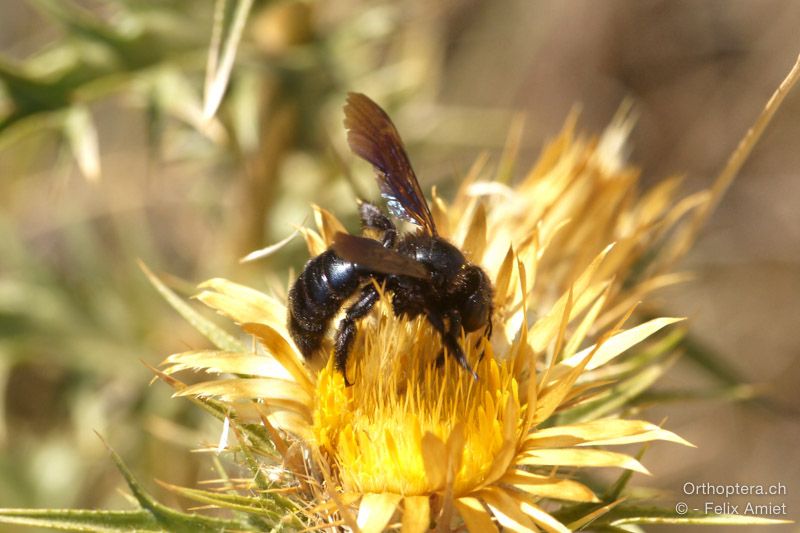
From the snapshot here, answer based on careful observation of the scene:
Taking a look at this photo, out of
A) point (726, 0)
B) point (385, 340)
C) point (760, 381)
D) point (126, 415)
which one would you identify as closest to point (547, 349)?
point (385, 340)

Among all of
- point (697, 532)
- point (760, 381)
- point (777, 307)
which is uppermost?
point (777, 307)

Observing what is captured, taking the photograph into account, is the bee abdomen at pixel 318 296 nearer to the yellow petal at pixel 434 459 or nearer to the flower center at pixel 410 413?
the flower center at pixel 410 413

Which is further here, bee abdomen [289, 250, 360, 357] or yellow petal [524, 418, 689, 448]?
bee abdomen [289, 250, 360, 357]

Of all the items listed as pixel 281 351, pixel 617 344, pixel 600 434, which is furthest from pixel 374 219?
pixel 600 434

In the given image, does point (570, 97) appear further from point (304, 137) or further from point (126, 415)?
point (126, 415)

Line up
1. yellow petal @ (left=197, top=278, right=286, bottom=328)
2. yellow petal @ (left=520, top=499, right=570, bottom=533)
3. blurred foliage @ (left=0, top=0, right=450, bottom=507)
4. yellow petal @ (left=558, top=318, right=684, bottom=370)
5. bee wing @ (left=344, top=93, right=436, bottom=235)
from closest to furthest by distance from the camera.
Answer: yellow petal @ (left=520, top=499, right=570, bottom=533) → yellow petal @ (left=558, top=318, right=684, bottom=370) → yellow petal @ (left=197, top=278, right=286, bottom=328) → bee wing @ (left=344, top=93, right=436, bottom=235) → blurred foliage @ (left=0, top=0, right=450, bottom=507)

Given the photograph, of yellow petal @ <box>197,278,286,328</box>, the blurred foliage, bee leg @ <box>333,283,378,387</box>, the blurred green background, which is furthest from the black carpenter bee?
the blurred foliage

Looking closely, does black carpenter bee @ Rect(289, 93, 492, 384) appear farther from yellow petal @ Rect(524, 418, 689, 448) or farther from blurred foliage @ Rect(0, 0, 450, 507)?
blurred foliage @ Rect(0, 0, 450, 507)
